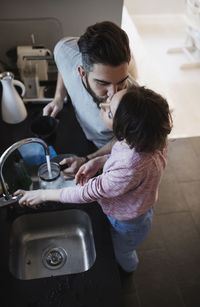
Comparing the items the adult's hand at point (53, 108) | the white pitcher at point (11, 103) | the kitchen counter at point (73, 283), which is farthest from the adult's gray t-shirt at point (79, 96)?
the kitchen counter at point (73, 283)

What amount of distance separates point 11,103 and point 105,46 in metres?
0.60

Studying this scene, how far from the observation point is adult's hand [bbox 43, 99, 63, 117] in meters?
1.38

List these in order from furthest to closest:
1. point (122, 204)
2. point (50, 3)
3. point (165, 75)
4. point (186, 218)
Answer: point (165, 75)
point (186, 218)
point (50, 3)
point (122, 204)

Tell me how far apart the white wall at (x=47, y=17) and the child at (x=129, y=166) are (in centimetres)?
102

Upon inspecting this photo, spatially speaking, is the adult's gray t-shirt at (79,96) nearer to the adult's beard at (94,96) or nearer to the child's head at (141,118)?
the adult's beard at (94,96)

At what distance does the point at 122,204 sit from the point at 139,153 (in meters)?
0.27

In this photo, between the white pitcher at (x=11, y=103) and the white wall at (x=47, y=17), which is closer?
the white pitcher at (x=11, y=103)

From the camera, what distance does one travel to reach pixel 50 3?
1.57m

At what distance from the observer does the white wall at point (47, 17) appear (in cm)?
157

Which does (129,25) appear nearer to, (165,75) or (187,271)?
(165,75)

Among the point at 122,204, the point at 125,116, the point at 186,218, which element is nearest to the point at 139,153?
the point at 125,116

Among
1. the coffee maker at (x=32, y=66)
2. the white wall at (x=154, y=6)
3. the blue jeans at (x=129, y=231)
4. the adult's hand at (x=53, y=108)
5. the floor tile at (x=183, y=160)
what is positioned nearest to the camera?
the blue jeans at (x=129, y=231)

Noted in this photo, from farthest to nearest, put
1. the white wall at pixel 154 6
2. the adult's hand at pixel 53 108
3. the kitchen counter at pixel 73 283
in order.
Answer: the white wall at pixel 154 6 → the adult's hand at pixel 53 108 → the kitchen counter at pixel 73 283

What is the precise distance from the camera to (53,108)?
1.40 meters
